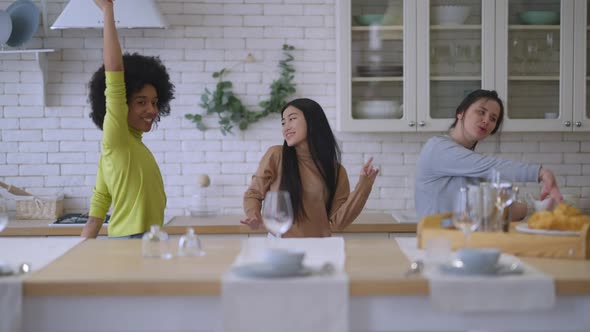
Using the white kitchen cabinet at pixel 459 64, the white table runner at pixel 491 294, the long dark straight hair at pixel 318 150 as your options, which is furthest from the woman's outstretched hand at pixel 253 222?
the white kitchen cabinet at pixel 459 64

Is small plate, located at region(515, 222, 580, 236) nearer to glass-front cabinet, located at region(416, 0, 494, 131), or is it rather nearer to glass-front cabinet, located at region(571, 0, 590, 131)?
glass-front cabinet, located at region(416, 0, 494, 131)

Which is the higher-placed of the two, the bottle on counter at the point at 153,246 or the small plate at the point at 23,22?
the small plate at the point at 23,22

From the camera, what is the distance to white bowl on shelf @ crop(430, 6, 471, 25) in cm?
433

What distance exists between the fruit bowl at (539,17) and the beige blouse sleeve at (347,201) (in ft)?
5.29

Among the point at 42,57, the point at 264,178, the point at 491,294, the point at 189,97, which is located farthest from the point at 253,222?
the point at 42,57

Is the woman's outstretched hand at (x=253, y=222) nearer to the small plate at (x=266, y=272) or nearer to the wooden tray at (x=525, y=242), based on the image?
the wooden tray at (x=525, y=242)

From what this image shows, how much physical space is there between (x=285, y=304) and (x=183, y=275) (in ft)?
0.94

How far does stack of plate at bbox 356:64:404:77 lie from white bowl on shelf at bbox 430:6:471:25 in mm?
322

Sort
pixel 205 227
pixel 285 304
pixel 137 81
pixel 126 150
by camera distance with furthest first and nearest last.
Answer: pixel 205 227 → pixel 137 81 → pixel 126 150 → pixel 285 304

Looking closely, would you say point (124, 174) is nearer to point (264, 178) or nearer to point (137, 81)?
point (137, 81)

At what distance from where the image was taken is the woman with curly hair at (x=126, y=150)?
2.86 metres

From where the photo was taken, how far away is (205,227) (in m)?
4.07

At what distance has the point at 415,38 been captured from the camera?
431 cm

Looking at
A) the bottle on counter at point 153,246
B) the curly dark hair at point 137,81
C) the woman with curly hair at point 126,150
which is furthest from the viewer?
the curly dark hair at point 137,81
